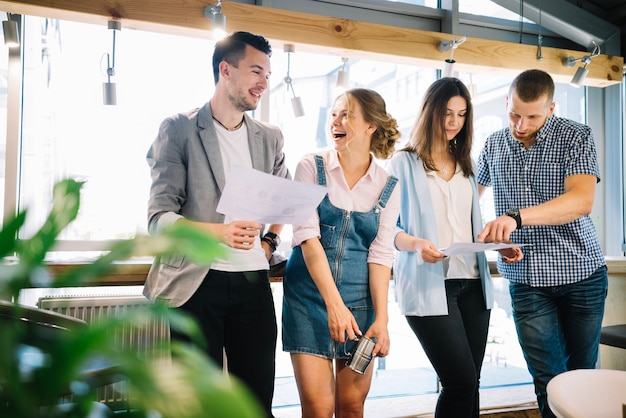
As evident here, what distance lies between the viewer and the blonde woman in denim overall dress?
174 cm

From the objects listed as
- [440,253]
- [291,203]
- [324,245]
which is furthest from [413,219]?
[291,203]

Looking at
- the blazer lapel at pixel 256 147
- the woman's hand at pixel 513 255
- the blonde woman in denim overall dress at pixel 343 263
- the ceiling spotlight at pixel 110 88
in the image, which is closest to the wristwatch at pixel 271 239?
the blonde woman in denim overall dress at pixel 343 263

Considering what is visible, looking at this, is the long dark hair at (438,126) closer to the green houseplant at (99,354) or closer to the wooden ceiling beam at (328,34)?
→ the wooden ceiling beam at (328,34)

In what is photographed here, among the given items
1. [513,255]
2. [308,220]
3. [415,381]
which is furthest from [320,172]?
[415,381]

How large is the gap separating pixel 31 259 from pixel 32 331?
9cm

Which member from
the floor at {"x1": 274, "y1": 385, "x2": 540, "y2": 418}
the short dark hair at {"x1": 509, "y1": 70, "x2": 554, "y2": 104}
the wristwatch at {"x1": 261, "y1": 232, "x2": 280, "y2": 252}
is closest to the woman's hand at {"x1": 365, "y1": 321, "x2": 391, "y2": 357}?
the wristwatch at {"x1": 261, "y1": 232, "x2": 280, "y2": 252}

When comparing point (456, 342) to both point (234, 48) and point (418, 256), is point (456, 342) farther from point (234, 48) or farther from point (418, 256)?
point (234, 48)

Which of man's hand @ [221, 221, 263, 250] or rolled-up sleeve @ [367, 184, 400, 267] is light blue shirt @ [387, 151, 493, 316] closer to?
rolled-up sleeve @ [367, 184, 400, 267]

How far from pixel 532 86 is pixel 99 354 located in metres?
2.11

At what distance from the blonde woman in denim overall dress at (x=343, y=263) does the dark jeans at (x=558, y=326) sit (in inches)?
26.3

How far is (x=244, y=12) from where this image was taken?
112 inches

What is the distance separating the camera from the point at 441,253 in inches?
71.8

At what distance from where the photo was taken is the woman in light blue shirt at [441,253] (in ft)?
6.18

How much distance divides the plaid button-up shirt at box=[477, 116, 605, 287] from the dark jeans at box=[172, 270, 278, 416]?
1036mm
